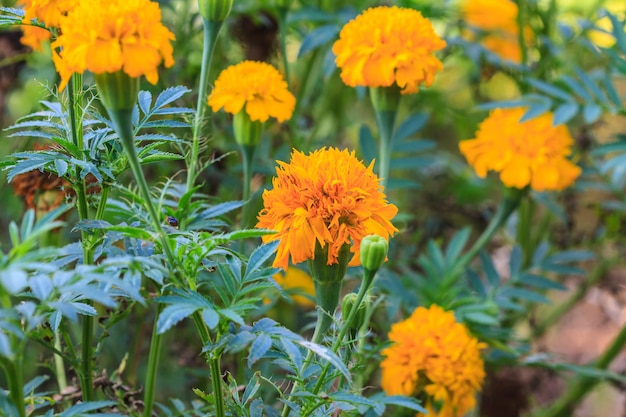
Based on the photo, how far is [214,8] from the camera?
618mm

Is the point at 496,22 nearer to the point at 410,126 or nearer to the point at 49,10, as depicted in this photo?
the point at 410,126

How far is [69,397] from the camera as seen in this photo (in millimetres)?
656

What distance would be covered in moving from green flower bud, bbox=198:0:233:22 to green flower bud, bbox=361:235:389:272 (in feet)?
0.77

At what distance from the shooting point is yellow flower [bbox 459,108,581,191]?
3.18ft

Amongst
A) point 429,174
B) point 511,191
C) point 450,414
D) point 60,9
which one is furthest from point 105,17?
point 429,174

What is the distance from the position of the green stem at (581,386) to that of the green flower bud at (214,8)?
2.72 feet

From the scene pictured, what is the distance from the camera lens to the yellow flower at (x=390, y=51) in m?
0.71

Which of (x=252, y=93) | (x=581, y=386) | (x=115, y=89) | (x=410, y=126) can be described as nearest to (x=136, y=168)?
(x=115, y=89)

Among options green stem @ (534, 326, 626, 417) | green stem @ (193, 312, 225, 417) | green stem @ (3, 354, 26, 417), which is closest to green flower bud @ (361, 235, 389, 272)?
green stem @ (193, 312, 225, 417)

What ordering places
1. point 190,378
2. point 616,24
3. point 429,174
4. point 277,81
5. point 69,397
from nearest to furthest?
point 69,397
point 277,81
point 616,24
point 190,378
point 429,174

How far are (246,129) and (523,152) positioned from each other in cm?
39

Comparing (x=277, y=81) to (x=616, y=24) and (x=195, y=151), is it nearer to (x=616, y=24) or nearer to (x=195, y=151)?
(x=195, y=151)

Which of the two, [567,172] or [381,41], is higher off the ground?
[381,41]

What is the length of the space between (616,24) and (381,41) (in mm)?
397
